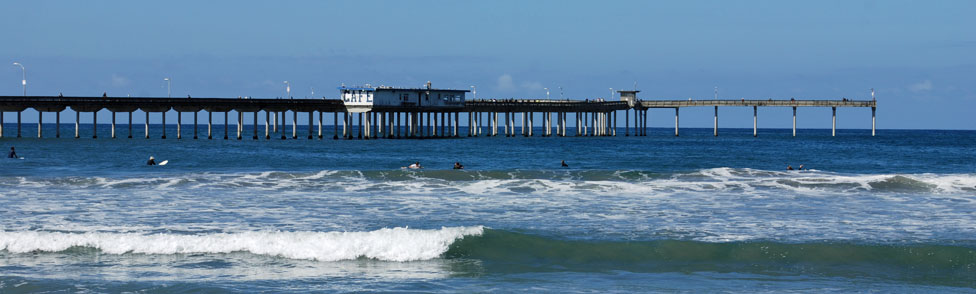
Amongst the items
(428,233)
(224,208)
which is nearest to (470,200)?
(224,208)

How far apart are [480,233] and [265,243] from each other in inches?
169

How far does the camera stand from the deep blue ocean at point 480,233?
54.0ft

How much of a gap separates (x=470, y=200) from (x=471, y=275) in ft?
41.4

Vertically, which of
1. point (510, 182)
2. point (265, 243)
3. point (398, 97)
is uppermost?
point (398, 97)

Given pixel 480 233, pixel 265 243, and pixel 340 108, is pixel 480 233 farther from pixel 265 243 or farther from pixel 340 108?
pixel 340 108

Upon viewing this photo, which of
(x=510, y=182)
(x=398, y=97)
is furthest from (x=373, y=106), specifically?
(x=510, y=182)

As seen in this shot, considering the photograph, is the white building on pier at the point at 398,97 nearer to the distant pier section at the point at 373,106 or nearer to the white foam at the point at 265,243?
the distant pier section at the point at 373,106

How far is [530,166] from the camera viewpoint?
52.6 metres

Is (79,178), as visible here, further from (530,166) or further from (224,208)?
(530,166)

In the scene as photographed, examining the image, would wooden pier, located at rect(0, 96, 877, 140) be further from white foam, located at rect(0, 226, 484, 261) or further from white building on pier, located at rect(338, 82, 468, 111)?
white foam, located at rect(0, 226, 484, 261)

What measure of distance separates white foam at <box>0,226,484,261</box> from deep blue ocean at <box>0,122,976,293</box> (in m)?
0.04

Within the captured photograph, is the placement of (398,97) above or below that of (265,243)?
→ above

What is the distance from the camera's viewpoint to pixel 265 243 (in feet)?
63.0

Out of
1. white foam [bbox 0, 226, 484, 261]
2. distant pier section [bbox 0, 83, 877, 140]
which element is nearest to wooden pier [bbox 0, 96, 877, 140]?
distant pier section [bbox 0, 83, 877, 140]
